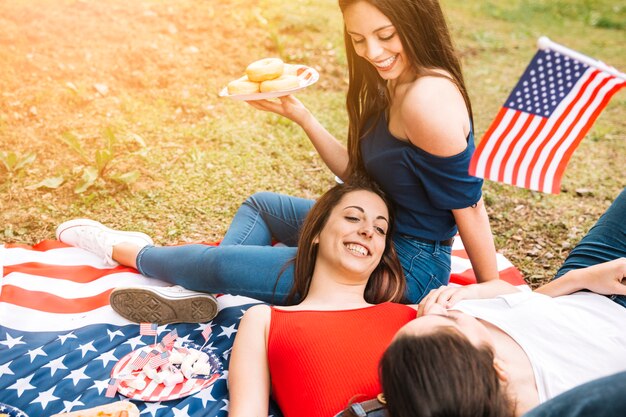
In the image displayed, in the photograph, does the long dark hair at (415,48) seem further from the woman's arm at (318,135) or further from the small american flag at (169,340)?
the small american flag at (169,340)

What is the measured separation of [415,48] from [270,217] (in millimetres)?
1541

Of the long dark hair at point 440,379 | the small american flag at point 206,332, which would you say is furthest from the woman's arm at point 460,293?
the small american flag at point 206,332

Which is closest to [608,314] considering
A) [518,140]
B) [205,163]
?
[518,140]

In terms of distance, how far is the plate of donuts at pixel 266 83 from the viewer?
3.27 meters

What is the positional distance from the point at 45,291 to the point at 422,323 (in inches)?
94.9

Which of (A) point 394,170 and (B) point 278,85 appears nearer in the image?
(A) point 394,170

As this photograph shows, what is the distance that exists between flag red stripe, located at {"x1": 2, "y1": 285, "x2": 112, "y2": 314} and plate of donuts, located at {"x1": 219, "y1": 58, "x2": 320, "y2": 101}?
1.43 metres

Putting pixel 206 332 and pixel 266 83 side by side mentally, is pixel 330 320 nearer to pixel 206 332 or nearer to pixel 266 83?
pixel 206 332

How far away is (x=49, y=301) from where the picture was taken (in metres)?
3.34

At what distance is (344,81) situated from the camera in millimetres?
6863

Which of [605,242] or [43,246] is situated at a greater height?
[605,242]

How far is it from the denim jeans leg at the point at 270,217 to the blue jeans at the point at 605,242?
5.25 feet

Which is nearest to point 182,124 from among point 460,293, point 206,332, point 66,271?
point 66,271

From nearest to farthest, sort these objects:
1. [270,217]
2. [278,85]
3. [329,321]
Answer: [329,321], [278,85], [270,217]
